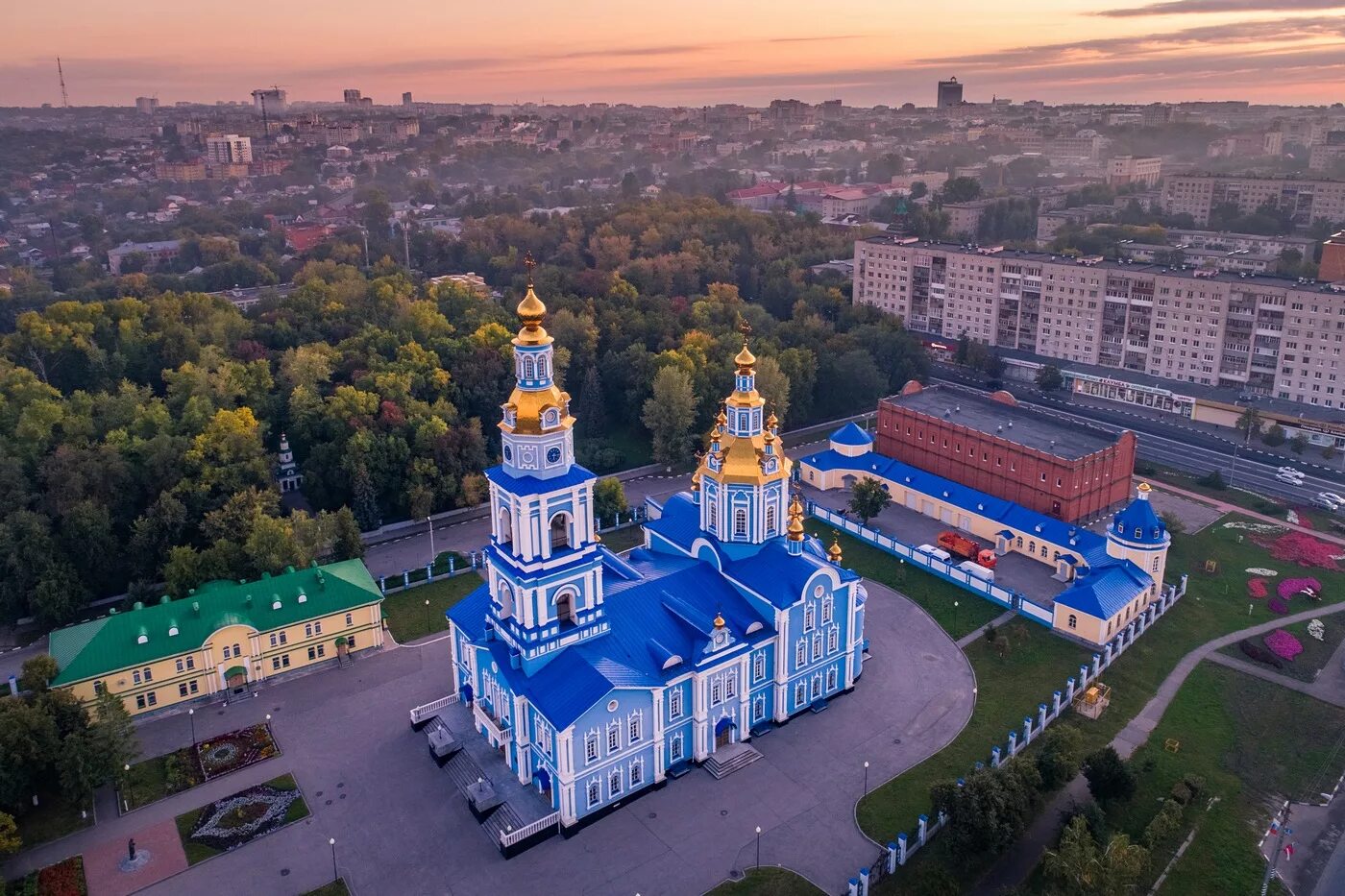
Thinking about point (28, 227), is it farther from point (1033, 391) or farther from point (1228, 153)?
point (1228, 153)

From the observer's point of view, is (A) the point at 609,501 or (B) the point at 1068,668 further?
(A) the point at 609,501

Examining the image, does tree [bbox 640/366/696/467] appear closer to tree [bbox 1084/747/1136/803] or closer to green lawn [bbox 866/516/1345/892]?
green lawn [bbox 866/516/1345/892]

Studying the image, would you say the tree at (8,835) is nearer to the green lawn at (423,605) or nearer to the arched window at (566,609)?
the green lawn at (423,605)

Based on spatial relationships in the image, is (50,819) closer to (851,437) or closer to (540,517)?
(540,517)

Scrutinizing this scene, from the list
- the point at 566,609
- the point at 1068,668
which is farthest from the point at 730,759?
the point at 1068,668

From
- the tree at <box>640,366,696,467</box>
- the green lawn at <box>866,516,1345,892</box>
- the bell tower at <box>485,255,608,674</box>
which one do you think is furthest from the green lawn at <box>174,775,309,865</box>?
the tree at <box>640,366,696,467</box>

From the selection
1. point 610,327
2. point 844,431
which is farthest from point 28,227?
point 844,431
